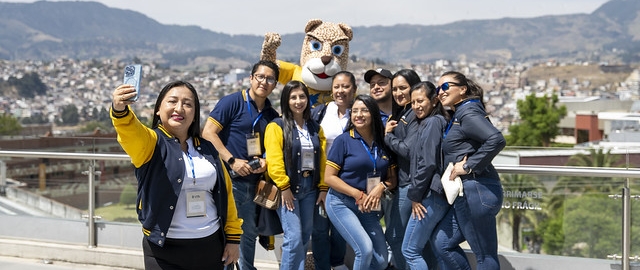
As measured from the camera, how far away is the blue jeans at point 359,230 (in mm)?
3854

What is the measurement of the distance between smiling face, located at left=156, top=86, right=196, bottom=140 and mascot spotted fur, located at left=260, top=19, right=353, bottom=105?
7.78 feet

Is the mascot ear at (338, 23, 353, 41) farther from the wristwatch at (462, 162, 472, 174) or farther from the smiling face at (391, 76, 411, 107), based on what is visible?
the wristwatch at (462, 162, 472, 174)

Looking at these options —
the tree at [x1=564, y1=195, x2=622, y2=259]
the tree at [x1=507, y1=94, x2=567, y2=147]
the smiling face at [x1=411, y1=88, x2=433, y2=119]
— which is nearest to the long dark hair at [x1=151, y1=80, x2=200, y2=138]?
the smiling face at [x1=411, y1=88, x2=433, y2=119]

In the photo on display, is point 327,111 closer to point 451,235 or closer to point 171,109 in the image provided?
point 451,235

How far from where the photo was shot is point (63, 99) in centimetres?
14662

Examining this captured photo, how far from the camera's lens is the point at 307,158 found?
13.1 ft

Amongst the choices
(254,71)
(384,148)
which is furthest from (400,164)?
(254,71)

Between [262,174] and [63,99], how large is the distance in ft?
502

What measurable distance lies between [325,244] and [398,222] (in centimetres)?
52

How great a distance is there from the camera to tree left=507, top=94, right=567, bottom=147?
65.9 meters

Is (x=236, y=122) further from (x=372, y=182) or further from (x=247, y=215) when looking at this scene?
(x=372, y=182)

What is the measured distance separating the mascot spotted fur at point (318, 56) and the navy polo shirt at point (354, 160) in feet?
3.93

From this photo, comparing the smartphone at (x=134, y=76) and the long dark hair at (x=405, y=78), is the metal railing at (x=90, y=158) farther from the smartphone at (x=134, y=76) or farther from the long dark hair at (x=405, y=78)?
the smartphone at (x=134, y=76)

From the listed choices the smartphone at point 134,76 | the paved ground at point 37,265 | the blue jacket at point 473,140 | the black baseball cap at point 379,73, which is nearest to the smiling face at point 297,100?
the black baseball cap at point 379,73
